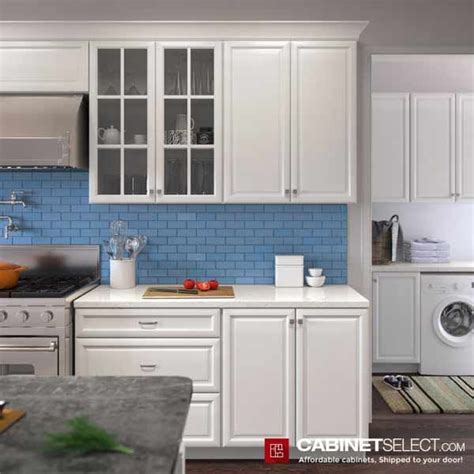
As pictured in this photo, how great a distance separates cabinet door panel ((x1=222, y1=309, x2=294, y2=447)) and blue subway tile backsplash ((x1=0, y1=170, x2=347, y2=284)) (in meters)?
0.62

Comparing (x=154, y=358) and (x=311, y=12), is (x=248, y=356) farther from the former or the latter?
(x=311, y=12)

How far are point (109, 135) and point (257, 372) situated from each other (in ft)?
Answer: 5.22

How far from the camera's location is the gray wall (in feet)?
10.9

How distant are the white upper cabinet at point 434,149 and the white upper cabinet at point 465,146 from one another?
0.17ft

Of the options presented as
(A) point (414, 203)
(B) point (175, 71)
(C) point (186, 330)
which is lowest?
(C) point (186, 330)

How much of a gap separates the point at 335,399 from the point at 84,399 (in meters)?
1.80

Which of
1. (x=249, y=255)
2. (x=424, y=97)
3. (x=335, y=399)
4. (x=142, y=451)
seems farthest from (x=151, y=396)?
(x=424, y=97)

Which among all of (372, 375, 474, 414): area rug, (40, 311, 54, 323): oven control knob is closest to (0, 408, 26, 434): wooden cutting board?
(40, 311, 54, 323): oven control knob

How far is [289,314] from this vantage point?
9.21 feet

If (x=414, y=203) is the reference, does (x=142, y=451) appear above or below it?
below

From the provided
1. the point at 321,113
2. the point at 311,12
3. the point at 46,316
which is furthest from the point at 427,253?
the point at 46,316

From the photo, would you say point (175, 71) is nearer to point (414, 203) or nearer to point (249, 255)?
point (249, 255)

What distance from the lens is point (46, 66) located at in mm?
3109

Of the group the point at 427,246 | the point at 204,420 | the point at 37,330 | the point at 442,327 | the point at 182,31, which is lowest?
the point at 204,420
